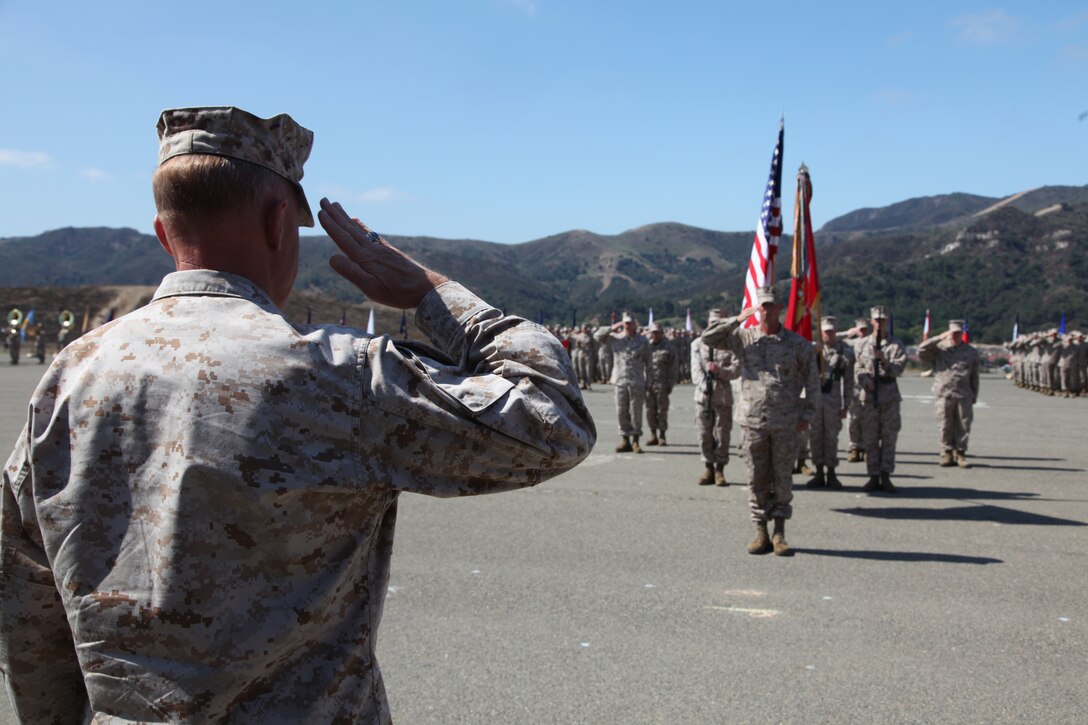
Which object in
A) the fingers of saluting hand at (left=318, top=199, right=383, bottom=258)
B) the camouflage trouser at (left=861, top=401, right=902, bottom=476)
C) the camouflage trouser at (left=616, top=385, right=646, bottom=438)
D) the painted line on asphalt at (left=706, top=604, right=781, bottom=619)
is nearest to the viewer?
the fingers of saluting hand at (left=318, top=199, right=383, bottom=258)

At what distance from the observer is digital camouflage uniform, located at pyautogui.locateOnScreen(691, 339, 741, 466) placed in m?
11.2

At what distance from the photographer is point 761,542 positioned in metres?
7.48

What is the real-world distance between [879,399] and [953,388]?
93.5 inches

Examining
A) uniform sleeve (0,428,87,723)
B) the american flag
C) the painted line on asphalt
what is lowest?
the painted line on asphalt

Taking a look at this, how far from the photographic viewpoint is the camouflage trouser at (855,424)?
41.8ft

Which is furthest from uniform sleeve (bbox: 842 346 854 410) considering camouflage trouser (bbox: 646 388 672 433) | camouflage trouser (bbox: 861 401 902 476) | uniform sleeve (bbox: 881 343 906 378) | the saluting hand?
the saluting hand

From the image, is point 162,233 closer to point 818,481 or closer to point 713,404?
point 818,481

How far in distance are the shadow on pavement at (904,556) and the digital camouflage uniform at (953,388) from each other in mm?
6010

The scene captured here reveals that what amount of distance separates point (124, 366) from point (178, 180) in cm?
33

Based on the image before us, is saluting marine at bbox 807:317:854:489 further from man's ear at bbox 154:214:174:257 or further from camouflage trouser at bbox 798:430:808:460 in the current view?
man's ear at bbox 154:214:174:257

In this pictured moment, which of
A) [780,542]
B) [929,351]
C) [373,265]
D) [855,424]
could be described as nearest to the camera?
[373,265]

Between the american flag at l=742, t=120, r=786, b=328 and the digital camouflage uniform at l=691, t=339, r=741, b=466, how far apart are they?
933mm

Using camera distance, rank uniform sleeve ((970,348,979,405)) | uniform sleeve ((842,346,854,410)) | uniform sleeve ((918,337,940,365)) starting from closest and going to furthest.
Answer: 1. uniform sleeve ((842,346,854,410))
2. uniform sleeve ((970,348,979,405))
3. uniform sleeve ((918,337,940,365))

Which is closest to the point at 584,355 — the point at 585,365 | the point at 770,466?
the point at 585,365
